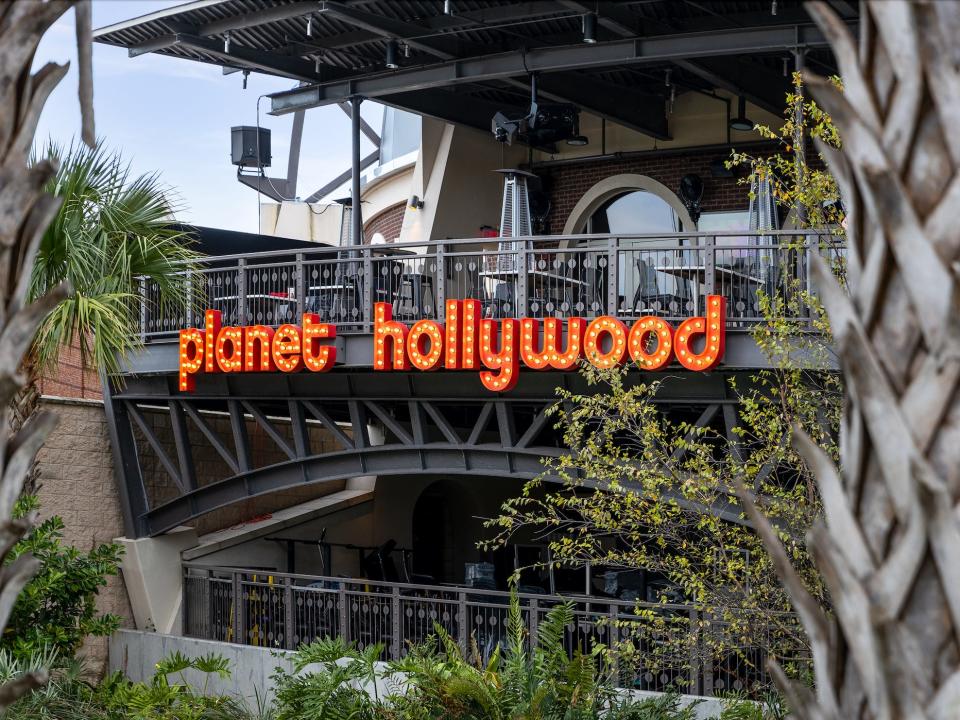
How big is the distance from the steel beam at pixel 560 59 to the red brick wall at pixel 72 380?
16.1ft

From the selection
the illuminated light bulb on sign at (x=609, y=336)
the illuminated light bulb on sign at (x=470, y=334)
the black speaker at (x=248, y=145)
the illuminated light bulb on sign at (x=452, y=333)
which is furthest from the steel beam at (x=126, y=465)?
the black speaker at (x=248, y=145)

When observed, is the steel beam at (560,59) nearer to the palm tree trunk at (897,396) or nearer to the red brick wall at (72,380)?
Answer: the red brick wall at (72,380)

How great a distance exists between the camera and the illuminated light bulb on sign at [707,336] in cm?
1243

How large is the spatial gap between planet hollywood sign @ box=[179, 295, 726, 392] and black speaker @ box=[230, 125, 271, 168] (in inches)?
607

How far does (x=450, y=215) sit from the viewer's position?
2220 cm

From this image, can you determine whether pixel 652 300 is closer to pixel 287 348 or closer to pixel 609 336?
pixel 609 336

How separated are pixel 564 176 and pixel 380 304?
8.15 meters

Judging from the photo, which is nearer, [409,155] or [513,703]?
[513,703]

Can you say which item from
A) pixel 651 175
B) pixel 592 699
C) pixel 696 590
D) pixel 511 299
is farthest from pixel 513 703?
pixel 651 175

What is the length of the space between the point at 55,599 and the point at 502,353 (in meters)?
6.17

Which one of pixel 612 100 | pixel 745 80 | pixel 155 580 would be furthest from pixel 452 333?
pixel 155 580

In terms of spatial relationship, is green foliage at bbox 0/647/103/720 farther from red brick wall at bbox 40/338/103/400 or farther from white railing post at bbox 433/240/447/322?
white railing post at bbox 433/240/447/322

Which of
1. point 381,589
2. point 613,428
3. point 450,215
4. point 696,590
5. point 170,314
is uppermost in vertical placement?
point 450,215

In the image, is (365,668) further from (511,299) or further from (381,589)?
(381,589)
